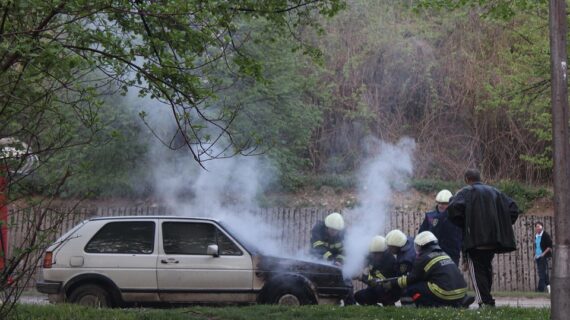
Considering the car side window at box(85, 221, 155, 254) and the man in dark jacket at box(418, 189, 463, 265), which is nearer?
the car side window at box(85, 221, 155, 254)

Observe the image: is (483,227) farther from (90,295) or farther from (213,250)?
(90,295)

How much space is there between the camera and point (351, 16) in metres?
26.4

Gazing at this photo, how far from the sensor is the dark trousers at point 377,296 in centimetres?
1000

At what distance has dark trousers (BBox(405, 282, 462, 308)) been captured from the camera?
9.21 metres

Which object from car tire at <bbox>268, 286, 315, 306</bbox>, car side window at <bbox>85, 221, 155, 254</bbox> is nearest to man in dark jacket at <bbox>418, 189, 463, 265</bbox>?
car tire at <bbox>268, 286, 315, 306</bbox>

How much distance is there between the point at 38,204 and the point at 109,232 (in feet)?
13.3

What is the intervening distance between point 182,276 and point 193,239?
0.62 m

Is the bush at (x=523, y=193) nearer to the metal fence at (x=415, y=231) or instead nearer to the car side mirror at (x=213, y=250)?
the metal fence at (x=415, y=231)

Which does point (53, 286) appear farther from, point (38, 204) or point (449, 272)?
point (449, 272)

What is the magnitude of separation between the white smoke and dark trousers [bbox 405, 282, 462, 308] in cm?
269

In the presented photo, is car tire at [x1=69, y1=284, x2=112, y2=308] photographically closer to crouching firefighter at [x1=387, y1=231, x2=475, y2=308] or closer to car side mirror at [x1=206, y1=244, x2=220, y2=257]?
car side mirror at [x1=206, y1=244, x2=220, y2=257]

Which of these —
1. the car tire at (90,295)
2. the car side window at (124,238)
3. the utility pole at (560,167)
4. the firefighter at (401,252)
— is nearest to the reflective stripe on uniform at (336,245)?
the firefighter at (401,252)

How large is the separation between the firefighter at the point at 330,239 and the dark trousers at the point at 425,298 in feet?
6.23

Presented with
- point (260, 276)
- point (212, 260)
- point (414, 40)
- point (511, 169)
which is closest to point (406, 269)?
point (260, 276)
